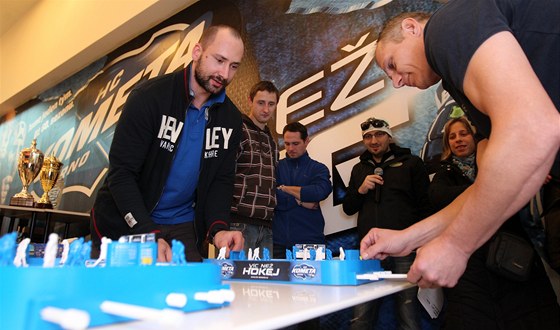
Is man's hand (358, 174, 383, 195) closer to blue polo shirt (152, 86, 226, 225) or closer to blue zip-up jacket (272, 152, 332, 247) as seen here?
blue zip-up jacket (272, 152, 332, 247)

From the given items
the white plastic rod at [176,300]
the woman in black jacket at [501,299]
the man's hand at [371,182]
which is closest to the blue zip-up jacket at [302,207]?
the man's hand at [371,182]

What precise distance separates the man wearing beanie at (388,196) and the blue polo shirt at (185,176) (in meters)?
1.19

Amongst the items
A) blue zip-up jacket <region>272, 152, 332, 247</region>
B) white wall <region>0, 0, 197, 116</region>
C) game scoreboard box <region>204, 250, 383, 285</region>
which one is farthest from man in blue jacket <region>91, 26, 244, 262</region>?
white wall <region>0, 0, 197, 116</region>

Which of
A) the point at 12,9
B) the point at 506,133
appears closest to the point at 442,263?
the point at 506,133

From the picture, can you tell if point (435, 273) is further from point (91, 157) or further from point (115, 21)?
point (91, 157)

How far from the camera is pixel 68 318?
43 cm

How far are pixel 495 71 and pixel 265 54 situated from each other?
2845 millimetres

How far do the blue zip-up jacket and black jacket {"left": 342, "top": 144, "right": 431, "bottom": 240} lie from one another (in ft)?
0.93

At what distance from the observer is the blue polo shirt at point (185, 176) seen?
151 centimetres

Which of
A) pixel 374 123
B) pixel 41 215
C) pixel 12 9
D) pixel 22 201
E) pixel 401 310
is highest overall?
pixel 12 9

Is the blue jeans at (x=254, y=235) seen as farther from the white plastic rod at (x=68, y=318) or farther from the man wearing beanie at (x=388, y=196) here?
the white plastic rod at (x=68, y=318)

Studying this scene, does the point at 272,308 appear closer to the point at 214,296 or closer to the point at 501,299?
the point at 214,296

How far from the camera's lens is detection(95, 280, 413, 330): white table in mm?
539

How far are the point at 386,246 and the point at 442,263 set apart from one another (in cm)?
34
